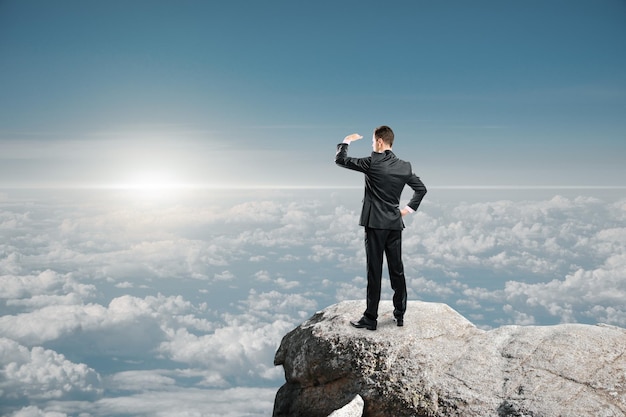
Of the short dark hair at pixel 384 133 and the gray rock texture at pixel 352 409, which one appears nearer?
the gray rock texture at pixel 352 409

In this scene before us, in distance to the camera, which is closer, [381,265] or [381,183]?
[381,183]

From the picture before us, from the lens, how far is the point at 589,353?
28.1 feet

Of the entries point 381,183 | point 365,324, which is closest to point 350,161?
point 381,183

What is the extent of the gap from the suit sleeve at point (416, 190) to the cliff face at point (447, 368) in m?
2.36

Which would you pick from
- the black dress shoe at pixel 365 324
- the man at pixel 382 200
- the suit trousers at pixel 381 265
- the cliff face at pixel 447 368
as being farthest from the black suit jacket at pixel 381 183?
the cliff face at pixel 447 368

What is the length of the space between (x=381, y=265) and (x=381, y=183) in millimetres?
1564

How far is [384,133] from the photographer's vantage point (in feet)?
31.4

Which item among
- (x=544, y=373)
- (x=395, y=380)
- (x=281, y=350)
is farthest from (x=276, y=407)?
(x=544, y=373)

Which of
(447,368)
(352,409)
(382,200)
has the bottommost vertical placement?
(352,409)

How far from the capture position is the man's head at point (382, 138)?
957 cm

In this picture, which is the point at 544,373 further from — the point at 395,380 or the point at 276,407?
the point at 276,407

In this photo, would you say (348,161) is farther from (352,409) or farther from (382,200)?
(352,409)

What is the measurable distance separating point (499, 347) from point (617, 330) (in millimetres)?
2201

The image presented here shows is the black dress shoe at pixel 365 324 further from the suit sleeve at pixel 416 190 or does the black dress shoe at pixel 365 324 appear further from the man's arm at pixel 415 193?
the suit sleeve at pixel 416 190
